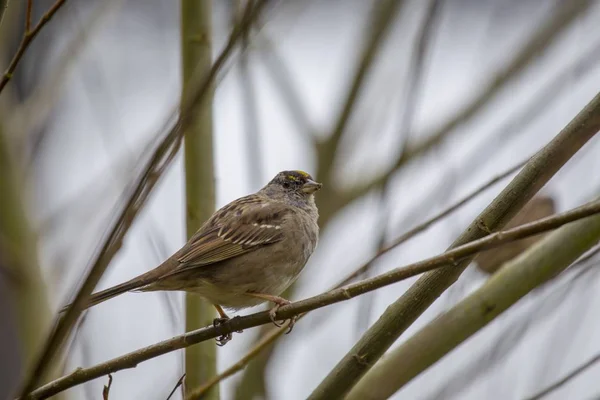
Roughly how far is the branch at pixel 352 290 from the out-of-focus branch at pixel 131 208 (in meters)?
0.37

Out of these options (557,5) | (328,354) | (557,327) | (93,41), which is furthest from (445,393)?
(93,41)

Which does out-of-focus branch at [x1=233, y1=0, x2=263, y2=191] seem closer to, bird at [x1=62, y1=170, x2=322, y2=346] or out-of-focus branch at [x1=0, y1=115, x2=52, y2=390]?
bird at [x1=62, y1=170, x2=322, y2=346]

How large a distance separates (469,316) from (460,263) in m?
0.34

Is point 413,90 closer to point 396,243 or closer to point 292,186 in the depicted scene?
point 396,243

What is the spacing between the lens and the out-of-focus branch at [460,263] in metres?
2.56

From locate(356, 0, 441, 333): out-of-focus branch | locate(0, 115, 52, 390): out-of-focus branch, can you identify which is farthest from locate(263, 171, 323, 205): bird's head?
locate(356, 0, 441, 333): out-of-focus branch

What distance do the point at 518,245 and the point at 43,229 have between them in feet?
10.8

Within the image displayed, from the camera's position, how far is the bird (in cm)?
418

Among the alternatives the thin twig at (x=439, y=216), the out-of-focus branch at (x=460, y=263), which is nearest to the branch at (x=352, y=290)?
→ the out-of-focus branch at (x=460, y=263)

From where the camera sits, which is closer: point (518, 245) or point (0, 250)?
point (518, 245)

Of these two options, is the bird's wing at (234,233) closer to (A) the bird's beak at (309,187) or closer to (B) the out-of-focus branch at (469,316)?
(A) the bird's beak at (309,187)

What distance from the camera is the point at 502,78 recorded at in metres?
4.68

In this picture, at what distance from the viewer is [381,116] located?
471 centimetres

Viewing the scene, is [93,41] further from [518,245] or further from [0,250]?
[518,245]
